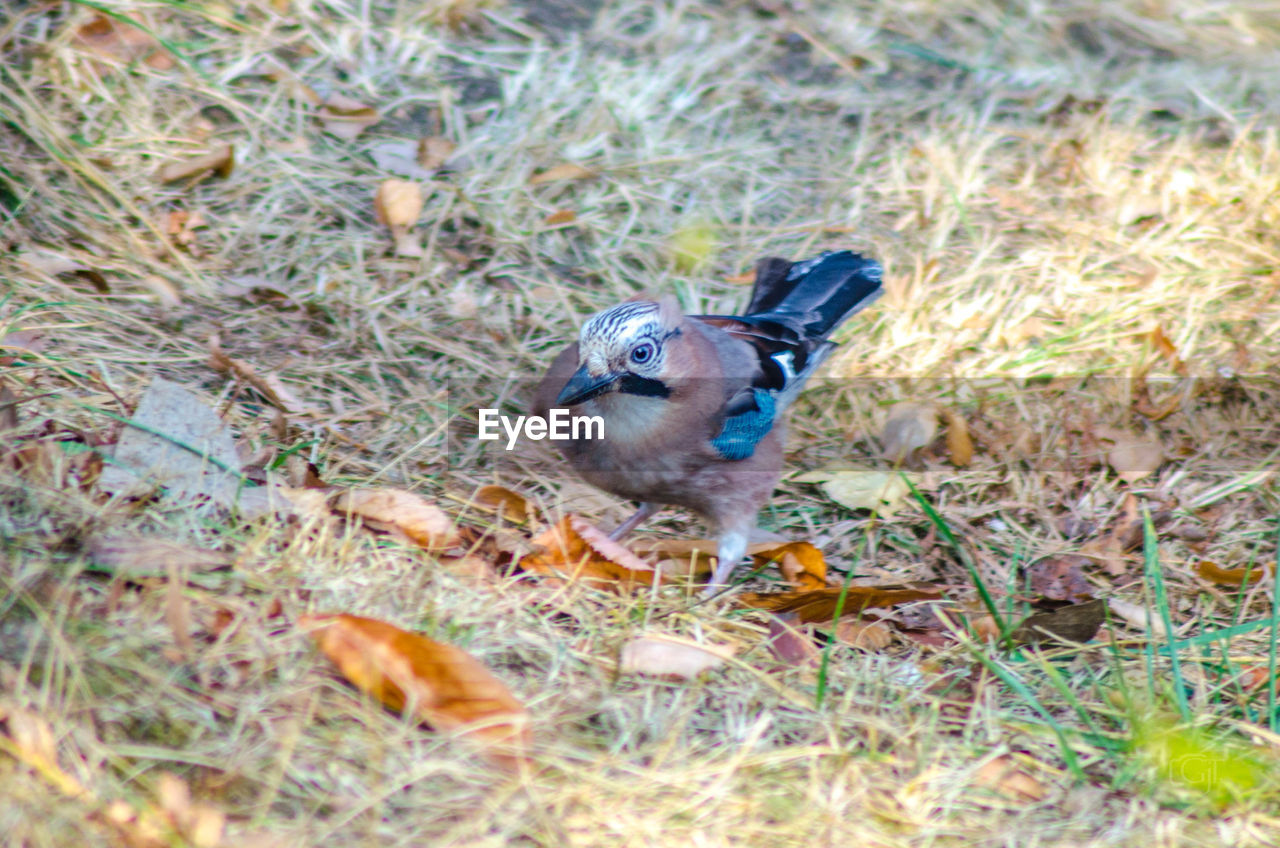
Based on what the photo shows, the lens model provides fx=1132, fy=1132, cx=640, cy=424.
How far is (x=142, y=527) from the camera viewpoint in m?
2.29

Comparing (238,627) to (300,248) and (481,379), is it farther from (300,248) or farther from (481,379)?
(300,248)

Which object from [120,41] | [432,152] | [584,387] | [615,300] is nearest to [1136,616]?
[584,387]

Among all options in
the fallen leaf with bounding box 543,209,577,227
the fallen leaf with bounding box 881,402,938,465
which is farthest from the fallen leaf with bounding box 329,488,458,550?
the fallen leaf with bounding box 543,209,577,227

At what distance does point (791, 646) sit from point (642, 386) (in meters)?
0.89

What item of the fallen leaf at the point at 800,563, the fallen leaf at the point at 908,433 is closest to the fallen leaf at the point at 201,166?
the fallen leaf at the point at 800,563

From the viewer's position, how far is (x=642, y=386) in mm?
3045

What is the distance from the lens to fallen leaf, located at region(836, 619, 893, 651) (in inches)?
102

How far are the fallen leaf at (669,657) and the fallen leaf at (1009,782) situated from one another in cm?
54

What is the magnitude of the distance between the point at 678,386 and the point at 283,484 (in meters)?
1.09

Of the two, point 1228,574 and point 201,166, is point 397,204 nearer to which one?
point 201,166

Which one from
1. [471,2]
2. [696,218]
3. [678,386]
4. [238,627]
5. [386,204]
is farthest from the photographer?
[471,2]

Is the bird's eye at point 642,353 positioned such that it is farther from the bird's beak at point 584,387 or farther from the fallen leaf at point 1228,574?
the fallen leaf at point 1228,574

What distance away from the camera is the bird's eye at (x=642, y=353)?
2.98 m

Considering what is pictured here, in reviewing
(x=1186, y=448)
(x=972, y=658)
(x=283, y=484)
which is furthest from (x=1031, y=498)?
(x=283, y=484)
